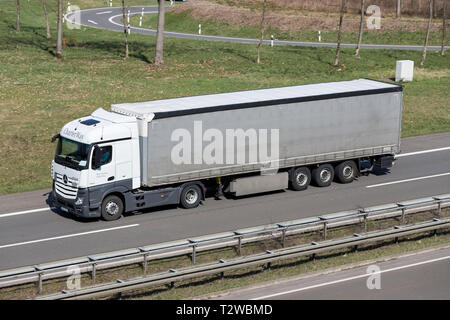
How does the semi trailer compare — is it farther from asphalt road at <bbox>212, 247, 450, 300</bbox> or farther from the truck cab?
asphalt road at <bbox>212, 247, 450, 300</bbox>

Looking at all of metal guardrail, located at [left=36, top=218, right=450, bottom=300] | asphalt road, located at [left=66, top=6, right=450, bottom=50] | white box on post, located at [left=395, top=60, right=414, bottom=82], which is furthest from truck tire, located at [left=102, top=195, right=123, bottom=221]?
asphalt road, located at [left=66, top=6, right=450, bottom=50]

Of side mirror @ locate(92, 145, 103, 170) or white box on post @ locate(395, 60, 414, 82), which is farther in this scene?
white box on post @ locate(395, 60, 414, 82)

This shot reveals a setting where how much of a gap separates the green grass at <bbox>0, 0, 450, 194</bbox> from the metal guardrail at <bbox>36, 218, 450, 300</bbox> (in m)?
11.8

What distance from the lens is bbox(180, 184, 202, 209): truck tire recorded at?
989 inches

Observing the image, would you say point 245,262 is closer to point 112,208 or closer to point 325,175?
point 112,208

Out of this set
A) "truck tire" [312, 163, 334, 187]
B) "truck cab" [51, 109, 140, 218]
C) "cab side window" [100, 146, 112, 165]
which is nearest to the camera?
"truck cab" [51, 109, 140, 218]

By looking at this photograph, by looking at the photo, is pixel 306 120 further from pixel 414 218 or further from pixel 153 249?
pixel 153 249

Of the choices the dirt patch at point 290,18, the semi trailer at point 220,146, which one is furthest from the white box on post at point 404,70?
the semi trailer at point 220,146

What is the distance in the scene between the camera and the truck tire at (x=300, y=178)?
88.5ft

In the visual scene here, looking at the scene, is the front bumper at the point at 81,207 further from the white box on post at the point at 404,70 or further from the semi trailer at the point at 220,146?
the white box on post at the point at 404,70

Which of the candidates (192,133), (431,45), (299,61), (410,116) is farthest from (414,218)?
(431,45)

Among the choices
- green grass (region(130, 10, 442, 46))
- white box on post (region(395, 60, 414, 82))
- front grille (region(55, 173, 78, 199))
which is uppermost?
green grass (region(130, 10, 442, 46))

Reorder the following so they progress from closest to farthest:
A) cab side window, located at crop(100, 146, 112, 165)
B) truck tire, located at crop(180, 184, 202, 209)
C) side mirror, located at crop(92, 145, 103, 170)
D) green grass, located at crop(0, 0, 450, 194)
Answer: side mirror, located at crop(92, 145, 103, 170) → cab side window, located at crop(100, 146, 112, 165) → truck tire, located at crop(180, 184, 202, 209) → green grass, located at crop(0, 0, 450, 194)
